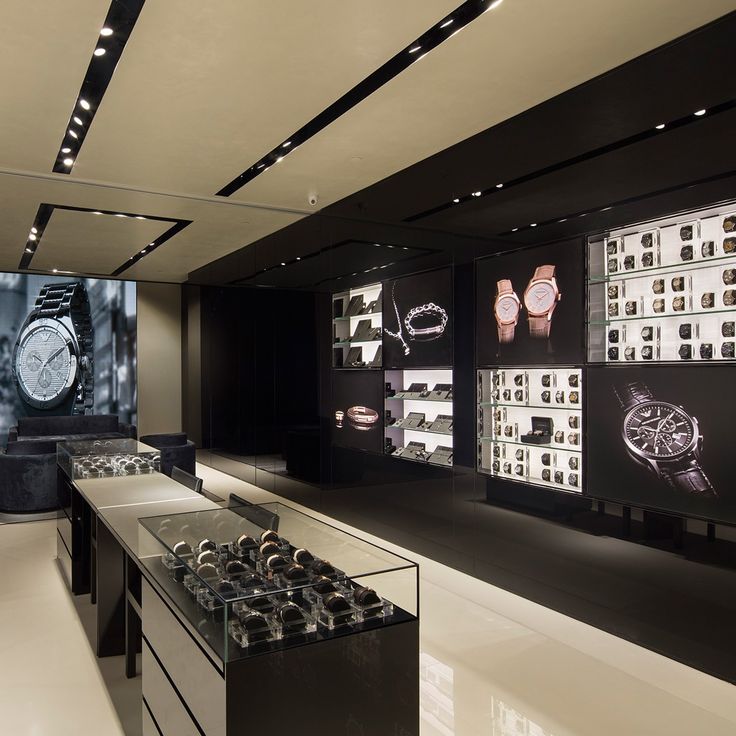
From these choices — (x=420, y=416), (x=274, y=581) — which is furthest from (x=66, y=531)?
(x=274, y=581)

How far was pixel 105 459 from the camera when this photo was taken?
4.70 meters

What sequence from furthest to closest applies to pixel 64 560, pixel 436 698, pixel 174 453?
pixel 174 453 → pixel 64 560 → pixel 436 698

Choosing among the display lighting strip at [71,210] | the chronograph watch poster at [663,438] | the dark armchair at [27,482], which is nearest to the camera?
the chronograph watch poster at [663,438]

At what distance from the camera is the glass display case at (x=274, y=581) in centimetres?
178

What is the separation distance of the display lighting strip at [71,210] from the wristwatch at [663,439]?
4.88 m

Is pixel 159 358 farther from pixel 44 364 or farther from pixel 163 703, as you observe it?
pixel 163 703

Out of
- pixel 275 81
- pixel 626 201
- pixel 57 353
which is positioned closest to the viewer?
pixel 626 201

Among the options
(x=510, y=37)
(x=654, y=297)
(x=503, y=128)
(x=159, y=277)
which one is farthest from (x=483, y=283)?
(x=159, y=277)

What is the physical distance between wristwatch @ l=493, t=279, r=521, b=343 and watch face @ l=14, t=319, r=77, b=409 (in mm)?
7762

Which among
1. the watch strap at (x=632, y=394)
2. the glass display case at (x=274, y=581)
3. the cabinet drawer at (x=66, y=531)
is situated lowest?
the cabinet drawer at (x=66, y=531)

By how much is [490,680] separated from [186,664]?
1742 millimetres

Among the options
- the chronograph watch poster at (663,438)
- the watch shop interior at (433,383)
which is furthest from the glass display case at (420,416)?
the chronograph watch poster at (663,438)

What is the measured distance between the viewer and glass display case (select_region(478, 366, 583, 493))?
3.83m

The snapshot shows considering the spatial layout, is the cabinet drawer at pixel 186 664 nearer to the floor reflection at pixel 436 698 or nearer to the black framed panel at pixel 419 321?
the floor reflection at pixel 436 698
